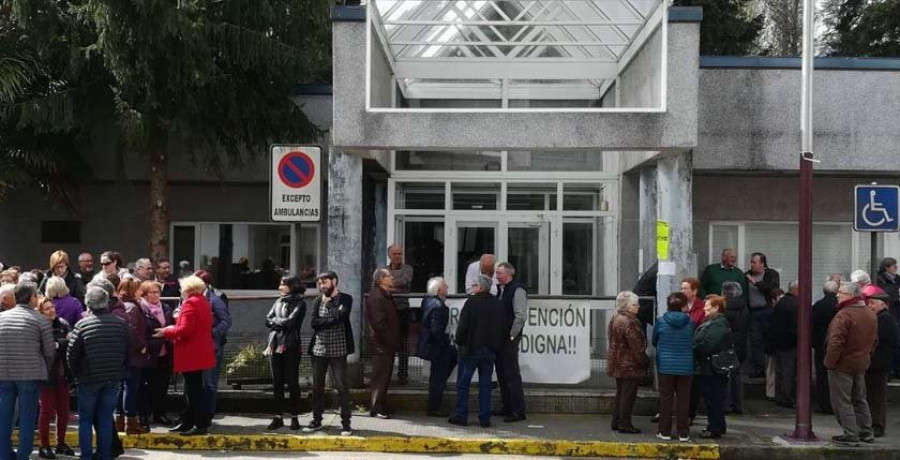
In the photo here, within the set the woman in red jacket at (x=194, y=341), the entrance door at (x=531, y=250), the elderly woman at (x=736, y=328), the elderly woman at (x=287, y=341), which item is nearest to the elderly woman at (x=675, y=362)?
the elderly woman at (x=736, y=328)

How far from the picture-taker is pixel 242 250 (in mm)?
16344

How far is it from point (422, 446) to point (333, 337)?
5.05ft

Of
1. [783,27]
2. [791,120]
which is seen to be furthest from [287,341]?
[783,27]

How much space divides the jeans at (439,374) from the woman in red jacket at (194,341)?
2735 mm

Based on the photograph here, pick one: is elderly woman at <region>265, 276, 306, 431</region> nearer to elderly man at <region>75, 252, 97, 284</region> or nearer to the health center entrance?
elderly man at <region>75, 252, 97, 284</region>

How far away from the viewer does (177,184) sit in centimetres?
1612

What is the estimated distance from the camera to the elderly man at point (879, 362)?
35.4ft

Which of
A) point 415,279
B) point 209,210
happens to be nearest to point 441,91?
point 415,279

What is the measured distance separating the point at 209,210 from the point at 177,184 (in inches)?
27.3

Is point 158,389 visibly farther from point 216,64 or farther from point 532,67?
→ point 532,67

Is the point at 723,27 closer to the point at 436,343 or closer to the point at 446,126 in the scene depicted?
the point at 446,126

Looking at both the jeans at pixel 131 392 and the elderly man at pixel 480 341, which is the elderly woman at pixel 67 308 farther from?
the elderly man at pixel 480 341

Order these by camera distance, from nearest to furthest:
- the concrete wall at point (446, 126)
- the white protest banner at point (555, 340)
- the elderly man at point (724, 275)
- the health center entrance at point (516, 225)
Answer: the concrete wall at point (446, 126) < the white protest banner at point (555, 340) < the elderly man at point (724, 275) < the health center entrance at point (516, 225)

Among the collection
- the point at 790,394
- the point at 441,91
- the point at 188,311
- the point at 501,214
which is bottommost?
the point at 790,394
